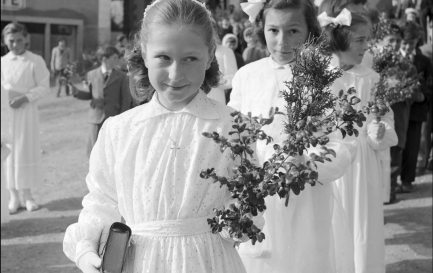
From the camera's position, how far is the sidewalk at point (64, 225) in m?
6.04

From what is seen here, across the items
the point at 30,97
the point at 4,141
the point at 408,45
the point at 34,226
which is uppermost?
the point at 408,45

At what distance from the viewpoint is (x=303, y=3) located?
381 cm

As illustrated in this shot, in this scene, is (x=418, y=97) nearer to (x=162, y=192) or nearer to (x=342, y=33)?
(x=342, y=33)

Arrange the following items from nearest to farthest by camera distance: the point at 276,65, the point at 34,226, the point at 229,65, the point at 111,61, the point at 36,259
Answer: the point at 276,65
the point at 36,259
the point at 34,226
the point at 229,65
the point at 111,61

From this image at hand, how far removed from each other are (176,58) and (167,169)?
39 centimetres

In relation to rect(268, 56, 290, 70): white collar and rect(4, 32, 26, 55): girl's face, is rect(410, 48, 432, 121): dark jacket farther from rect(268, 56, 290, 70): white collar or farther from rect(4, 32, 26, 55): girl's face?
rect(268, 56, 290, 70): white collar

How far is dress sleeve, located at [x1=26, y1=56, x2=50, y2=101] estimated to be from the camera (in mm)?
8055

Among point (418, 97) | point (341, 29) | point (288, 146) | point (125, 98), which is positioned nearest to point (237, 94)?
point (341, 29)

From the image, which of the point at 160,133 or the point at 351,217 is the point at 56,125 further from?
the point at 160,133

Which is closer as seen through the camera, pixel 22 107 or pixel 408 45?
pixel 22 107

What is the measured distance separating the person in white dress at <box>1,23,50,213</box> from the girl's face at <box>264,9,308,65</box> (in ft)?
15.6

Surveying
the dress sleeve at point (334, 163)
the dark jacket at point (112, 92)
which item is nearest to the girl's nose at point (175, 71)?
the dress sleeve at point (334, 163)

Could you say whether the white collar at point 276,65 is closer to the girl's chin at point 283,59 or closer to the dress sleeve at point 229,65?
the girl's chin at point 283,59

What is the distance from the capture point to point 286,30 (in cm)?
379
